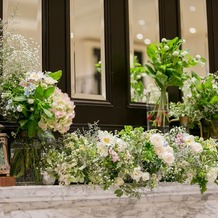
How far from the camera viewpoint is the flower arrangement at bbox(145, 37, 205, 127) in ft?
11.2

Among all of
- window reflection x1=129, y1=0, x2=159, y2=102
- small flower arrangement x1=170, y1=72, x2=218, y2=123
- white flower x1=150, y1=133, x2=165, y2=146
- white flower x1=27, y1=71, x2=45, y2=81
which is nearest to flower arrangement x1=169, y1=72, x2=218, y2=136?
small flower arrangement x1=170, y1=72, x2=218, y2=123

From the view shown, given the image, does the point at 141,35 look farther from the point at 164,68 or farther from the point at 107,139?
the point at 107,139

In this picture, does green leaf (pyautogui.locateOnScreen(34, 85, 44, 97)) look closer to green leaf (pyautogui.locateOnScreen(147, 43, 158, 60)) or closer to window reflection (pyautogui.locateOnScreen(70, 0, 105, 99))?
window reflection (pyautogui.locateOnScreen(70, 0, 105, 99))

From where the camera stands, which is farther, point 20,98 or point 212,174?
point 212,174

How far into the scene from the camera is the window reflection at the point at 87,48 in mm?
3404

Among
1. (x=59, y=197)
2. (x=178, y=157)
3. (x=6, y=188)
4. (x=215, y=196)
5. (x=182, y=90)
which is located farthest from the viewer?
(x=182, y=90)

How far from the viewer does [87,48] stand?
346 cm

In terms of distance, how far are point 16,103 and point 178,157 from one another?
2.95 ft

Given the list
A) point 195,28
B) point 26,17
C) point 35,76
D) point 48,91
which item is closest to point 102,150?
point 48,91

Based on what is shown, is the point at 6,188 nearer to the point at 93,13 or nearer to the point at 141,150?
the point at 141,150

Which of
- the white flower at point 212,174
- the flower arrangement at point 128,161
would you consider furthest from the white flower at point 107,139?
the white flower at point 212,174

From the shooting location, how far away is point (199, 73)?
3977 mm

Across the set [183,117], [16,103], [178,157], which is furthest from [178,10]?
[16,103]

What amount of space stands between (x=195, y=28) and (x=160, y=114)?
89cm
